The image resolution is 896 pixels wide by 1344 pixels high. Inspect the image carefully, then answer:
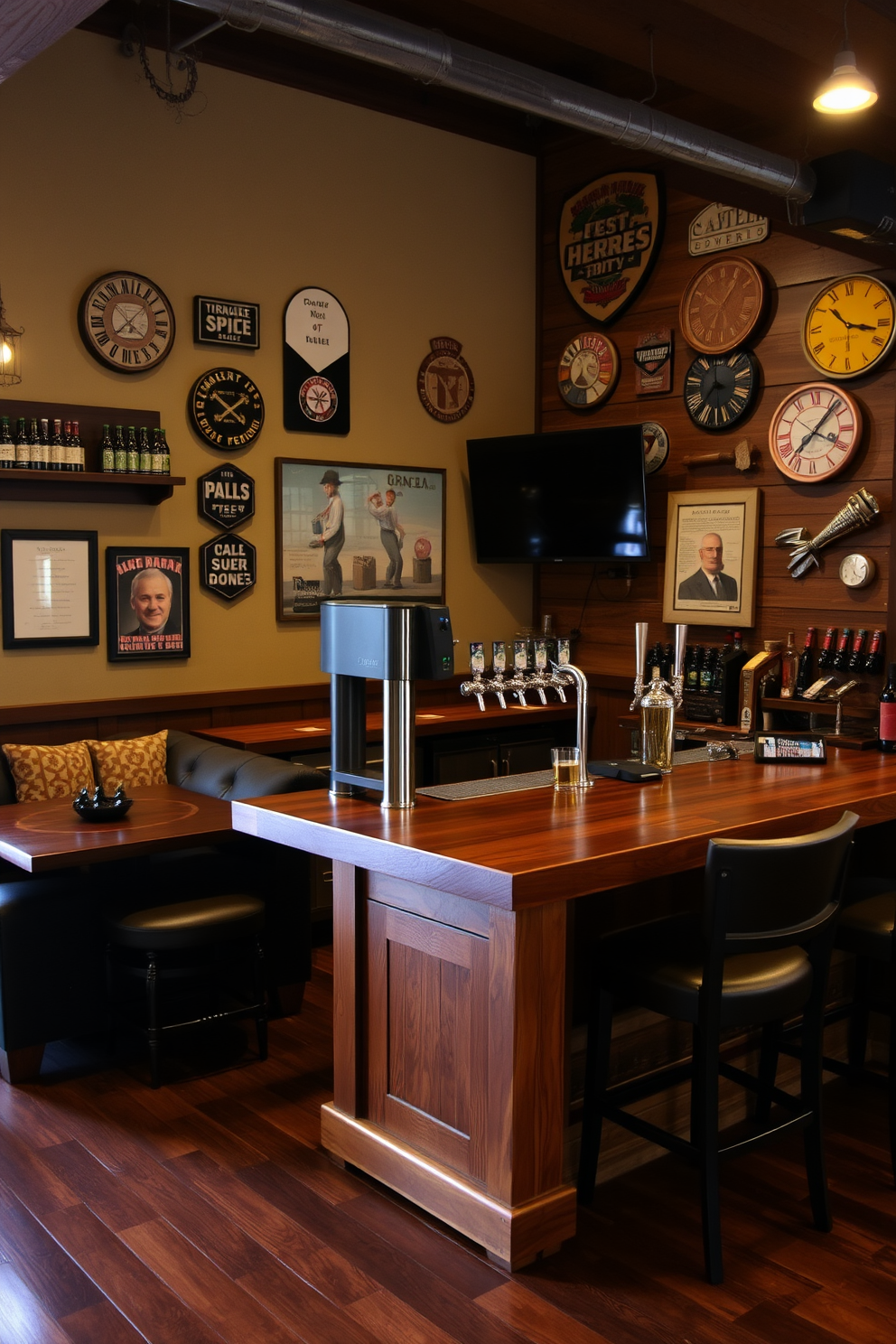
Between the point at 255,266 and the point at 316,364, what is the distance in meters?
0.51

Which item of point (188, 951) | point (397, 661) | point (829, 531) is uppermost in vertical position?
point (829, 531)

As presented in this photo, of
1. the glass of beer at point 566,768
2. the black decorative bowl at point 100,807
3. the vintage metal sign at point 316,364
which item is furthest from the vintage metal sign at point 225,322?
the glass of beer at point 566,768

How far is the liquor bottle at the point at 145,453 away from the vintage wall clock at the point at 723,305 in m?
2.50

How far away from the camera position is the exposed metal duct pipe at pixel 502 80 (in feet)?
10.5

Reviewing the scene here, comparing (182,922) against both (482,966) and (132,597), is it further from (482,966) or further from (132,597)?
(132,597)

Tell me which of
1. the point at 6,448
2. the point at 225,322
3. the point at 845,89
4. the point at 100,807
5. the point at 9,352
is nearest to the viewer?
the point at 845,89

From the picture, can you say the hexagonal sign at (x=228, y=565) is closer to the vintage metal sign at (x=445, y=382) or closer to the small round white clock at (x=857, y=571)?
the vintage metal sign at (x=445, y=382)

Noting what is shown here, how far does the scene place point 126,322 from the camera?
16.1 ft

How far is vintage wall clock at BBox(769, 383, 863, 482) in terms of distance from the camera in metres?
4.88

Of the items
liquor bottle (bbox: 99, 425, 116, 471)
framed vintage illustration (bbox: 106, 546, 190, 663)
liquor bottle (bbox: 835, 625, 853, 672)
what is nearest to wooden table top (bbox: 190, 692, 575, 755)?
framed vintage illustration (bbox: 106, 546, 190, 663)

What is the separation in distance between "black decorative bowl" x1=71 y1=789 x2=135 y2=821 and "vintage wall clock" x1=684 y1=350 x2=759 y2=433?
320 centimetres

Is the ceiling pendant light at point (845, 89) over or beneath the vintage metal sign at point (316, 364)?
over

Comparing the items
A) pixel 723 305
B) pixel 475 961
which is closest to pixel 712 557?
pixel 723 305

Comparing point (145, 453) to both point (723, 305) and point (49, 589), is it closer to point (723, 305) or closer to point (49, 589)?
point (49, 589)
